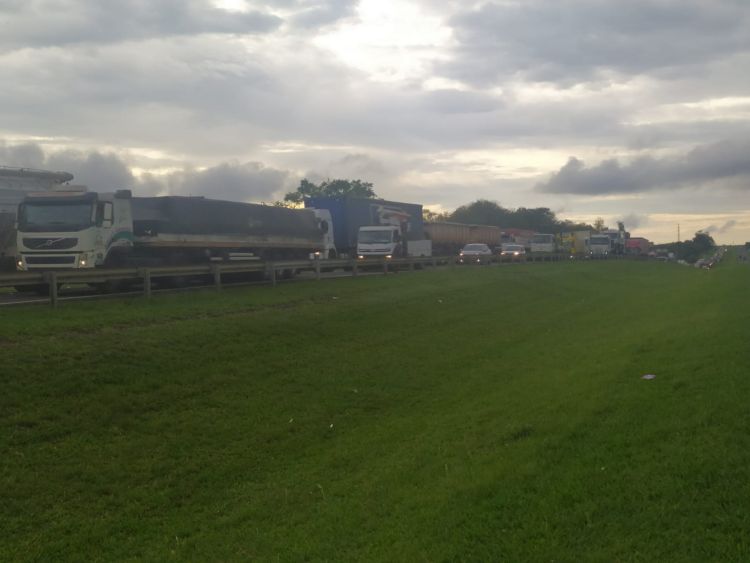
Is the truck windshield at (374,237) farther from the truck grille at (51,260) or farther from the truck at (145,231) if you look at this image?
the truck grille at (51,260)

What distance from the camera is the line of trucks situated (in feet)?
68.1

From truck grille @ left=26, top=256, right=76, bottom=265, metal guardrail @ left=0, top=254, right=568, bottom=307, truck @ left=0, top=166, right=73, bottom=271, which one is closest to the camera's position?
metal guardrail @ left=0, top=254, right=568, bottom=307

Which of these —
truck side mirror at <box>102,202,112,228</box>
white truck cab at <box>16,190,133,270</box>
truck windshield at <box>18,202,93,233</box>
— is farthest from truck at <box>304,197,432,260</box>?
truck windshield at <box>18,202,93,233</box>

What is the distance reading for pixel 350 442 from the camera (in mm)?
9891

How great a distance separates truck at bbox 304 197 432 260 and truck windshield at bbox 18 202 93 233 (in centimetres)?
2093

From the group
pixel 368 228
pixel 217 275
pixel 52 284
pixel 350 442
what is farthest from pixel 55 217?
pixel 368 228

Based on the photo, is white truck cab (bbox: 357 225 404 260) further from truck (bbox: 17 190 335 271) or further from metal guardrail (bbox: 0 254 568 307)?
truck (bbox: 17 190 335 271)

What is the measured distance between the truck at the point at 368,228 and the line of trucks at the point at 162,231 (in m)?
0.06

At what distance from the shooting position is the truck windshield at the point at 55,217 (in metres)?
20.8

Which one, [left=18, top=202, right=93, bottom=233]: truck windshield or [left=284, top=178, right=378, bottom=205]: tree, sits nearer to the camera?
[left=18, top=202, right=93, bottom=233]: truck windshield

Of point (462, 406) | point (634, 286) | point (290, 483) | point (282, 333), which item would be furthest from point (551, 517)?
point (634, 286)

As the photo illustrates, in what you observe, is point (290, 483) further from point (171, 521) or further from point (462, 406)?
point (462, 406)

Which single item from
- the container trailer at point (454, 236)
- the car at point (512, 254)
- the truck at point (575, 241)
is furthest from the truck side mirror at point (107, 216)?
the truck at point (575, 241)

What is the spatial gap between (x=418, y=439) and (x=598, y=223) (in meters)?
185
